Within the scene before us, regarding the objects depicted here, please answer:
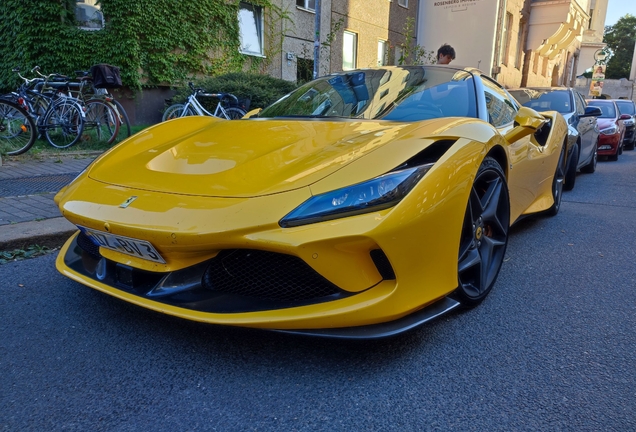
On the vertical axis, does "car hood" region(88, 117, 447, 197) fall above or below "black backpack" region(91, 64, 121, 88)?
below

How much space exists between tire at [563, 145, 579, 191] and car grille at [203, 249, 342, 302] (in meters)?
4.81

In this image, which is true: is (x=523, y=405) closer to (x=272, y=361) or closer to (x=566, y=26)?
(x=272, y=361)

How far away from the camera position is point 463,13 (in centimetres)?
1722

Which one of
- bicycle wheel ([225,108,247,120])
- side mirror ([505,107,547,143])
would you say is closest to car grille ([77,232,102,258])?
side mirror ([505,107,547,143])

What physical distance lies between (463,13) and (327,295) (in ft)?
58.9

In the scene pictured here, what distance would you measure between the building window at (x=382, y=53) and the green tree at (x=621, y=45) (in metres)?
57.6

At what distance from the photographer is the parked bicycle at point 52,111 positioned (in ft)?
20.9

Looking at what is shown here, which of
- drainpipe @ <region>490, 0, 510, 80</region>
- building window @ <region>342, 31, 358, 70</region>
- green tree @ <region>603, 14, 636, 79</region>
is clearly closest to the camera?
building window @ <region>342, 31, 358, 70</region>

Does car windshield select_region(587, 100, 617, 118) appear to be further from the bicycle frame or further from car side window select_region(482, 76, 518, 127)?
car side window select_region(482, 76, 518, 127)

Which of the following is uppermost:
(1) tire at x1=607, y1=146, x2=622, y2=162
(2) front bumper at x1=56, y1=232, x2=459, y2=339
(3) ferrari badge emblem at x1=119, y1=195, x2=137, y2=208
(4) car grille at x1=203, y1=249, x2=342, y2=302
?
(3) ferrari badge emblem at x1=119, y1=195, x2=137, y2=208

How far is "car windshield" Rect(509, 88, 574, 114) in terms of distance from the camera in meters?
6.62

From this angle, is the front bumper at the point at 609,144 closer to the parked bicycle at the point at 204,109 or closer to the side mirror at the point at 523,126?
the parked bicycle at the point at 204,109

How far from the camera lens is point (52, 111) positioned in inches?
252

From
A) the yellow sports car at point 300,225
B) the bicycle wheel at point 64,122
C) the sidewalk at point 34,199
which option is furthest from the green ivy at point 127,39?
the yellow sports car at point 300,225
